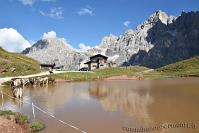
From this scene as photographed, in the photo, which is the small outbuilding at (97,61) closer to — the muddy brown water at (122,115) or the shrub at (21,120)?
the muddy brown water at (122,115)

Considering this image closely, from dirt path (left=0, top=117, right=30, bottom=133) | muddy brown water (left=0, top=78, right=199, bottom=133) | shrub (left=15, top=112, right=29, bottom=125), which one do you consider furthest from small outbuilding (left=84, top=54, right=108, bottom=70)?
dirt path (left=0, top=117, right=30, bottom=133)

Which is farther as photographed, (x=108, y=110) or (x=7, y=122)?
(x=108, y=110)

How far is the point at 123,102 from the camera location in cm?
4400

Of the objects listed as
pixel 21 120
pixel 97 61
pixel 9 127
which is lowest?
pixel 9 127

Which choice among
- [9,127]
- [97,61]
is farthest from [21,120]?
[97,61]

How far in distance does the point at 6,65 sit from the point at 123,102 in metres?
66.4

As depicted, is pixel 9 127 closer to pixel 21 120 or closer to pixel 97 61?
pixel 21 120

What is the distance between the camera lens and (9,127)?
27109 mm

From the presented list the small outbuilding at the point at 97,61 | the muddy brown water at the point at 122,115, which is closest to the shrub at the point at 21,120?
the muddy brown water at the point at 122,115

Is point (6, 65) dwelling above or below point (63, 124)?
above

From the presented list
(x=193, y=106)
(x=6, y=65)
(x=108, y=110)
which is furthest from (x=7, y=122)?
(x=6, y=65)

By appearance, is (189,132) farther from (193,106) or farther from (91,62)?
(91,62)

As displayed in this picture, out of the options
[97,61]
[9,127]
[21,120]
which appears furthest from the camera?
[97,61]

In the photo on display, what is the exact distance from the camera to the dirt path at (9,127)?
26344mm
